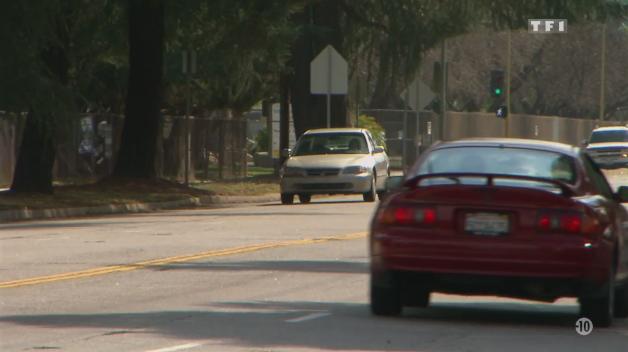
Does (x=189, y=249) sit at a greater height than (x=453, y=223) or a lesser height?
lesser

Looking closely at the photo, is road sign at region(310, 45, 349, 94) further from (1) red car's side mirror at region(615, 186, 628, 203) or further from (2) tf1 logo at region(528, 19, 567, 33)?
(1) red car's side mirror at region(615, 186, 628, 203)

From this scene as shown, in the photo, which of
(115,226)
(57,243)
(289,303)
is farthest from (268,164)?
(289,303)

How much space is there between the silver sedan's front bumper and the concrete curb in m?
2.56

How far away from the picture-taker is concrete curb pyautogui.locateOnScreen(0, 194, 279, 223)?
26.9 meters

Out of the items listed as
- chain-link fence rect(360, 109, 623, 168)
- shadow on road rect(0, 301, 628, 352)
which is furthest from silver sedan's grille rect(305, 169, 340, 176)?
chain-link fence rect(360, 109, 623, 168)

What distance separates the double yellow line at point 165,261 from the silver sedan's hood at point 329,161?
9.99 metres

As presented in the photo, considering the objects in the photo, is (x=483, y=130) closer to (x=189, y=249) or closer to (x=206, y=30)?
(x=206, y=30)

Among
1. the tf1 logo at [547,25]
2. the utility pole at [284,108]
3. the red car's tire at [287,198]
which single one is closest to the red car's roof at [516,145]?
the red car's tire at [287,198]

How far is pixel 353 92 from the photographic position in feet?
156

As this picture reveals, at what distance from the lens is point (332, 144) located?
33281 millimetres

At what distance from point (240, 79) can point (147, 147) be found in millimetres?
9621

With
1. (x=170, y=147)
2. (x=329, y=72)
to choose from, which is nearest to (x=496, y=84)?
(x=170, y=147)

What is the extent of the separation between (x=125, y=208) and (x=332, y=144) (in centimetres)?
551

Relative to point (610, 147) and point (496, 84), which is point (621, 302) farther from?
point (610, 147)
